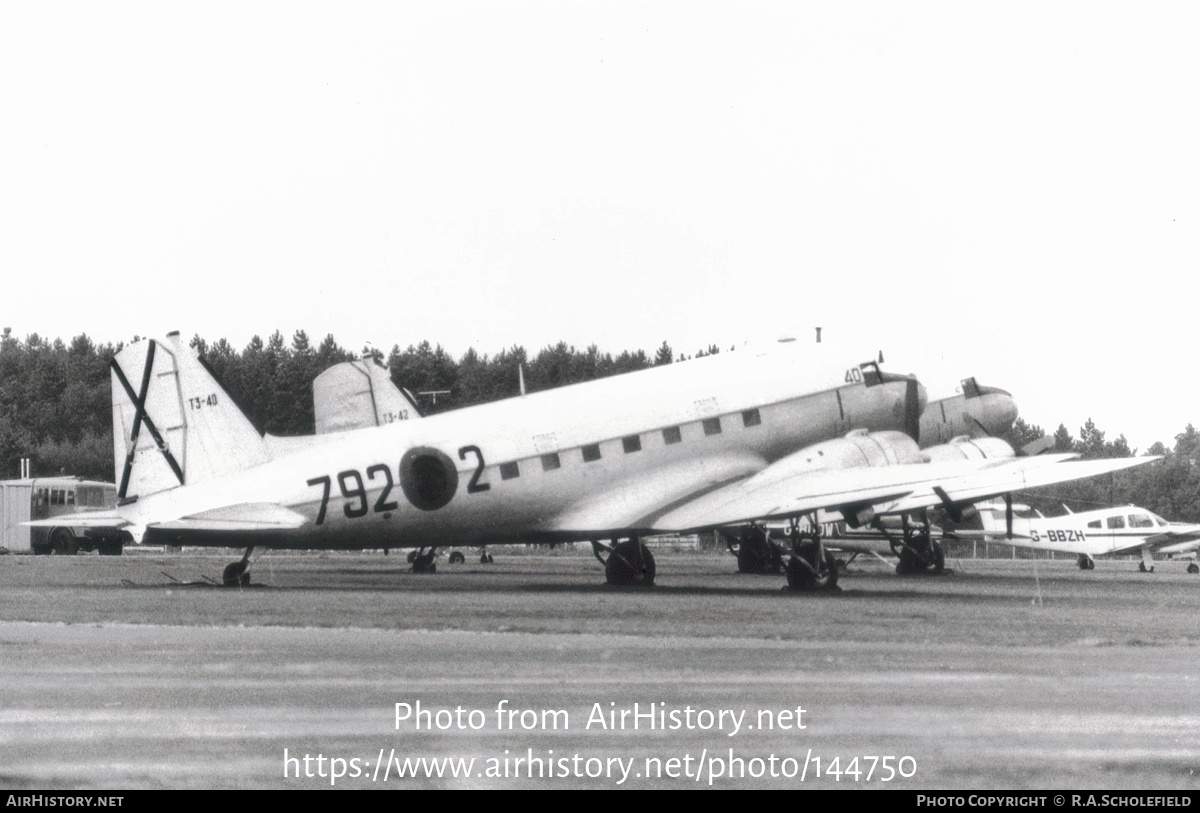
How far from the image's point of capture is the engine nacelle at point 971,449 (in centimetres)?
3747

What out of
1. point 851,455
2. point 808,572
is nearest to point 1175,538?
point 851,455

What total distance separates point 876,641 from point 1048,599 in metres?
12.0

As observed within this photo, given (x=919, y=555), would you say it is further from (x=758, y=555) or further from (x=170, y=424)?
(x=170, y=424)

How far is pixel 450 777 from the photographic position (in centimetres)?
1039

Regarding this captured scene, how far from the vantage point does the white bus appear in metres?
77.7

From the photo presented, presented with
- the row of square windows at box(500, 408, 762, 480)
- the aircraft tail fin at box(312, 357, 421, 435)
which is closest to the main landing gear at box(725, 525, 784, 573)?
the row of square windows at box(500, 408, 762, 480)

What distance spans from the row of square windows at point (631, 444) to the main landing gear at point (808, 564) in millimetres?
2905

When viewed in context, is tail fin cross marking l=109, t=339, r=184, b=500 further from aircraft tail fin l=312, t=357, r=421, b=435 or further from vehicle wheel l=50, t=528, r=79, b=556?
vehicle wheel l=50, t=528, r=79, b=556

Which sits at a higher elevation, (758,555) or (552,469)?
(552,469)

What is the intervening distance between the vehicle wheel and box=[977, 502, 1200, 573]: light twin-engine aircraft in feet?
140

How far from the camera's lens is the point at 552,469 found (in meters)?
32.2

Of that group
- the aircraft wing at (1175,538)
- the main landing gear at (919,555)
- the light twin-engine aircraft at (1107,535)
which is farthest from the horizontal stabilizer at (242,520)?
the aircraft wing at (1175,538)

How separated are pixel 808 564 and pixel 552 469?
5.16m
